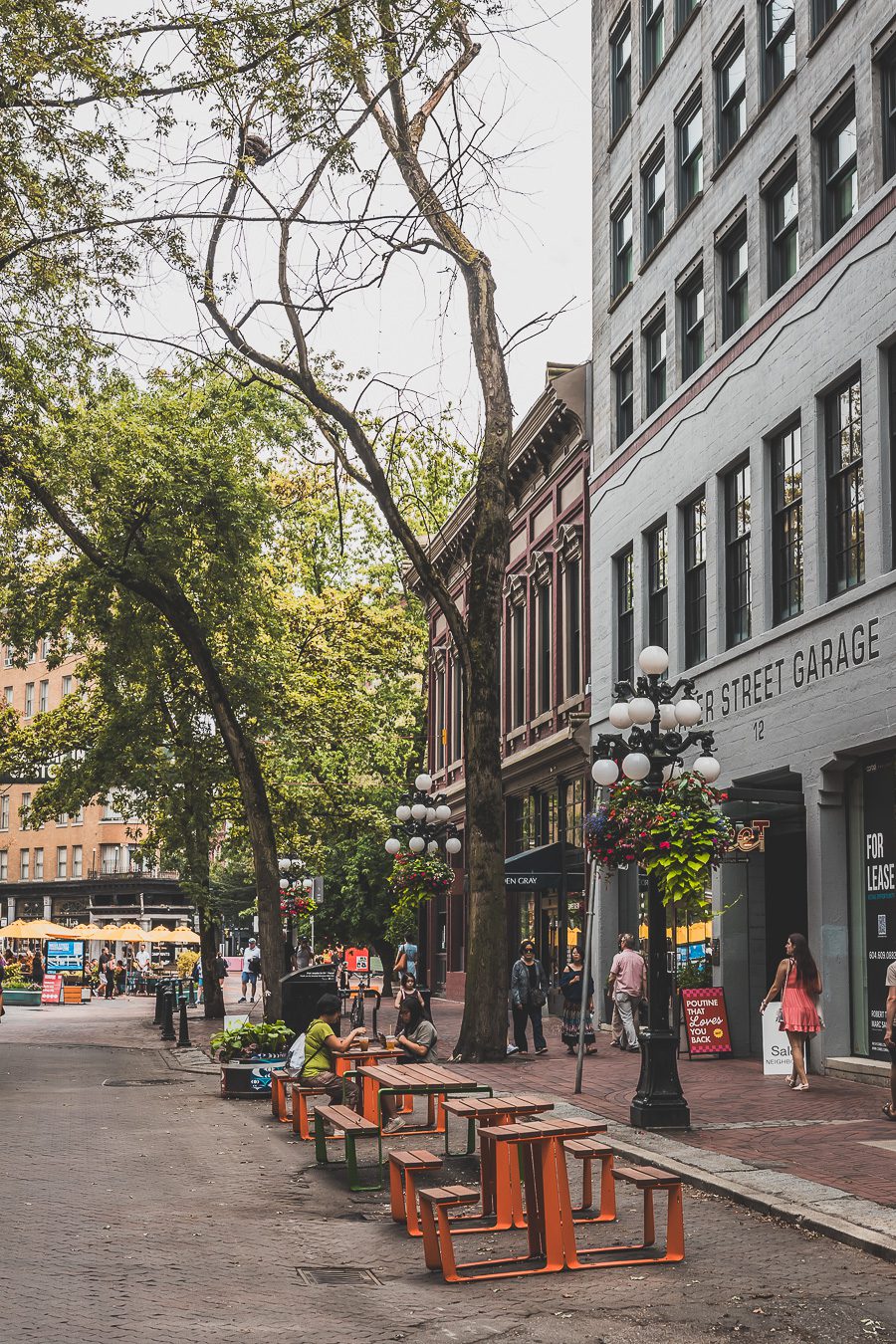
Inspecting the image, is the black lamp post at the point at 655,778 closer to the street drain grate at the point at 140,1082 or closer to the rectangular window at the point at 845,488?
the rectangular window at the point at 845,488

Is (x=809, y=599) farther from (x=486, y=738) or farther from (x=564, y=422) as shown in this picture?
(x=564, y=422)

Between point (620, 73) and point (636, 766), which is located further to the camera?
point (620, 73)

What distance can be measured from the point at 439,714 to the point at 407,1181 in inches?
1420

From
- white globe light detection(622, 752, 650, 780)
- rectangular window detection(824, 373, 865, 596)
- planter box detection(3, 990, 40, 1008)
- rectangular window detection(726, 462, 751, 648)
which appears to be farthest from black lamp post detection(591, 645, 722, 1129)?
planter box detection(3, 990, 40, 1008)

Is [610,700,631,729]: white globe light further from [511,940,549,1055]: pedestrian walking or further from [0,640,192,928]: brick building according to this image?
[0,640,192,928]: brick building

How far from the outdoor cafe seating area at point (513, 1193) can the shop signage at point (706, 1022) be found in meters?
8.40

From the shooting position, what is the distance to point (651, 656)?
14.4 m

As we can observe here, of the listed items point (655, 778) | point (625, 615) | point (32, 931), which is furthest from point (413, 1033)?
point (32, 931)

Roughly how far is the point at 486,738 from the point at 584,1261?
12874 millimetres

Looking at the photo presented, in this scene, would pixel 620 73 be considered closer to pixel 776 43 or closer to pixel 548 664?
pixel 776 43

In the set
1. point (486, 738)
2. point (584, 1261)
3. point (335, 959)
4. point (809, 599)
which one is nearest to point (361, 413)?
point (486, 738)

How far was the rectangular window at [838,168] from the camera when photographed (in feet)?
Answer: 60.5

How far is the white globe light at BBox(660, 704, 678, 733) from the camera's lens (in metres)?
14.7

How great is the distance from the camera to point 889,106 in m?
17.5
